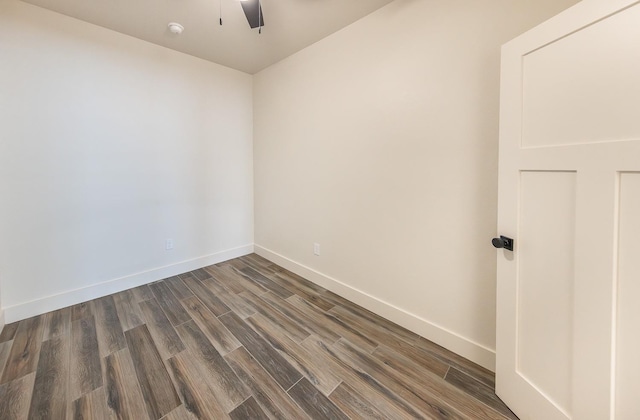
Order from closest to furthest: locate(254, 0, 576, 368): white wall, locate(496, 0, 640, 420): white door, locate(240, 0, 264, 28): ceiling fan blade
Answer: locate(496, 0, 640, 420): white door → locate(254, 0, 576, 368): white wall → locate(240, 0, 264, 28): ceiling fan blade

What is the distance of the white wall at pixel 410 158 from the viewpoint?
1479 mm

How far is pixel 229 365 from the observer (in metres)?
1.54

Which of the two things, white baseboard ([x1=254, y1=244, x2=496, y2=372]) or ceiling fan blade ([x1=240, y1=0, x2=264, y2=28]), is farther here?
ceiling fan blade ([x1=240, y1=0, x2=264, y2=28])

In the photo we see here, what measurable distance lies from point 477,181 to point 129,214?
10.4 ft

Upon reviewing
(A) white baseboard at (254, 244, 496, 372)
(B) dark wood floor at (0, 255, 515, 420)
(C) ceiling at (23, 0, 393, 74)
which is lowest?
(B) dark wood floor at (0, 255, 515, 420)

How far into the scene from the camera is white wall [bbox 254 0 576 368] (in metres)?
1.48

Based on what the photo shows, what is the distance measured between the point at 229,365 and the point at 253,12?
2624 mm

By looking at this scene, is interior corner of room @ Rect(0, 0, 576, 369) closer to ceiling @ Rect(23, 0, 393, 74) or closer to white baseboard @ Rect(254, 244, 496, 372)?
white baseboard @ Rect(254, 244, 496, 372)

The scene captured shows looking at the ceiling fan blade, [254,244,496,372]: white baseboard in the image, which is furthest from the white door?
the ceiling fan blade

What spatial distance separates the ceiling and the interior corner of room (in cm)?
12

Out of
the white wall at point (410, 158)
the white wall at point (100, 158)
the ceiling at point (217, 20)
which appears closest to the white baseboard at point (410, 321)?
the white wall at point (410, 158)

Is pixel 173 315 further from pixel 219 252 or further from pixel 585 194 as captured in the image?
pixel 585 194

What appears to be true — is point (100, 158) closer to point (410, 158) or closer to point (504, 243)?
A: point (410, 158)

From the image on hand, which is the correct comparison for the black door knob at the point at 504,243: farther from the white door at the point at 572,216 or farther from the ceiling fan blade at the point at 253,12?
the ceiling fan blade at the point at 253,12
